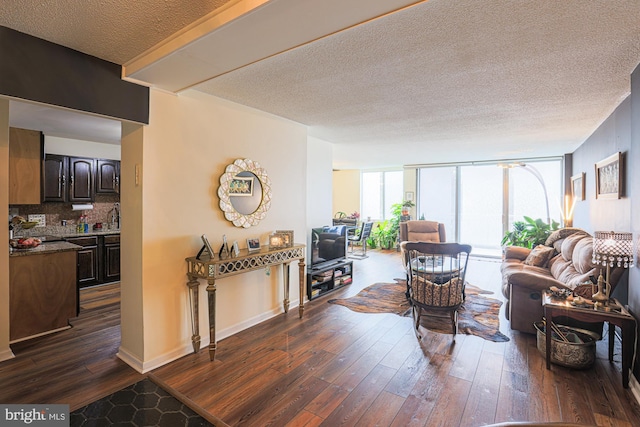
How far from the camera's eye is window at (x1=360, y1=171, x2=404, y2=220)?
9.59 meters

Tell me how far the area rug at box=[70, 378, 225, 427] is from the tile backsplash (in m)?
3.96

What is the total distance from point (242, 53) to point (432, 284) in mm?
2768

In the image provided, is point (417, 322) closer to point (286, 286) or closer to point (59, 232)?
point (286, 286)

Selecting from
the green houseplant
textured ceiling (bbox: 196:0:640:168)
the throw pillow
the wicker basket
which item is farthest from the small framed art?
the green houseplant

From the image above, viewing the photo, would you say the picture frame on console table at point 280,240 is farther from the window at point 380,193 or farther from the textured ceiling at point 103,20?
the window at point 380,193

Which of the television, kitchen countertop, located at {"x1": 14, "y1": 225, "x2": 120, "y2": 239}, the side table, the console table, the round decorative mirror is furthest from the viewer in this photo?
kitchen countertop, located at {"x1": 14, "y1": 225, "x2": 120, "y2": 239}

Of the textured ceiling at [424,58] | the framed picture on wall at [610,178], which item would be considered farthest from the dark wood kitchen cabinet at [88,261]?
the framed picture on wall at [610,178]

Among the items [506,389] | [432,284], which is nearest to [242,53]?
[432,284]

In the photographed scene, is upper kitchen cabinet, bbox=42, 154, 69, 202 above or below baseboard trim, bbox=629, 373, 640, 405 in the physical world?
above

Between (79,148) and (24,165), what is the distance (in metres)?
1.66

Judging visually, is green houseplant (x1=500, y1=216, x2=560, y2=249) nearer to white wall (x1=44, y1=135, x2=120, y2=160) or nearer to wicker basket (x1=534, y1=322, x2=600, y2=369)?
wicker basket (x1=534, y1=322, x2=600, y2=369)

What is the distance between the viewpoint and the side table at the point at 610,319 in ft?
7.40

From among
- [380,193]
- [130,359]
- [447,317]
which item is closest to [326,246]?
[447,317]

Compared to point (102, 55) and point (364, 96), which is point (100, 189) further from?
point (364, 96)
